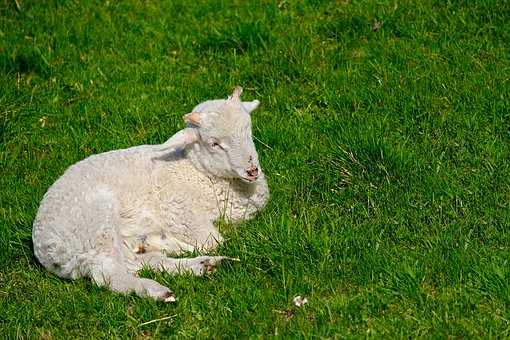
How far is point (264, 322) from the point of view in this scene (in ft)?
16.3

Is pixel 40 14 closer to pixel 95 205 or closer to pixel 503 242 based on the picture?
pixel 95 205

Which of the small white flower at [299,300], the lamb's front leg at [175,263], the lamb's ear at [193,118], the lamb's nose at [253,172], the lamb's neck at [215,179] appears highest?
the lamb's ear at [193,118]

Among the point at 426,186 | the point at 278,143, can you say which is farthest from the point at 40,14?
the point at 426,186

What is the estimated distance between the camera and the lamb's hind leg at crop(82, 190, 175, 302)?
5320 millimetres

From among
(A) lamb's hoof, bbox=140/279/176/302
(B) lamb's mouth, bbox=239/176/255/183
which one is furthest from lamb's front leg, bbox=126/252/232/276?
(B) lamb's mouth, bbox=239/176/255/183

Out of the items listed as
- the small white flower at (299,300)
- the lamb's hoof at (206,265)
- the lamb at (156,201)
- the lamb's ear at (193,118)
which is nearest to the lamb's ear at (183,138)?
the lamb at (156,201)

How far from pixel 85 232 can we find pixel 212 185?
0.88 metres

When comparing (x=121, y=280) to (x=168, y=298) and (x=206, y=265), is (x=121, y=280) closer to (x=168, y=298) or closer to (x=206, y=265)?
(x=168, y=298)

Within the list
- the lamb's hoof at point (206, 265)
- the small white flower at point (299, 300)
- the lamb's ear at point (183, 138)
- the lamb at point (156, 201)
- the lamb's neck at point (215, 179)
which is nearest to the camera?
the small white flower at point (299, 300)

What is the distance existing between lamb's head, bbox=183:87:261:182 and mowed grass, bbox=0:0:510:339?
38cm

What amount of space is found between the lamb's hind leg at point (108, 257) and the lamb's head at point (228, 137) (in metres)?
0.70

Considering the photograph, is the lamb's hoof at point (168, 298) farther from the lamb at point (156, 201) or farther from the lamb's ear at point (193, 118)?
the lamb's ear at point (193, 118)

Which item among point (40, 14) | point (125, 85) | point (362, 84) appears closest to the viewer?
point (362, 84)

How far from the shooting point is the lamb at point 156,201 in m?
5.68
